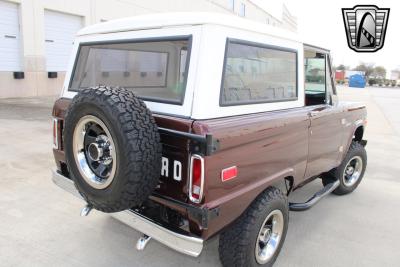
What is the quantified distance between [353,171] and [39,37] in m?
12.4

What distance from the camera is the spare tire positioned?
2160 mm

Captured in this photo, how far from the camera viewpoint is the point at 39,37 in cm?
1335

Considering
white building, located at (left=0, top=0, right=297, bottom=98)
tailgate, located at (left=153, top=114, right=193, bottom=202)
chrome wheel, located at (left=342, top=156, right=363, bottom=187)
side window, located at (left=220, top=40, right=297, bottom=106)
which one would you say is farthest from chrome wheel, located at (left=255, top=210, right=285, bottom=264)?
white building, located at (left=0, top=0, right=297, bottom=98)

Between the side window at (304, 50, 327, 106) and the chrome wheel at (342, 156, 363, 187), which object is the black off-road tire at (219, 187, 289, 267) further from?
the chrome wheel at (342, 156, 363, 187)

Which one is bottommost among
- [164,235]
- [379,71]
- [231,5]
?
[164,235]

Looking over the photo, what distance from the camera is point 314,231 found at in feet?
11.9

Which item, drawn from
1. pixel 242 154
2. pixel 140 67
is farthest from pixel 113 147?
pixel 140 67

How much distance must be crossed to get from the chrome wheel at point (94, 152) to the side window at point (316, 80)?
7.63 ft

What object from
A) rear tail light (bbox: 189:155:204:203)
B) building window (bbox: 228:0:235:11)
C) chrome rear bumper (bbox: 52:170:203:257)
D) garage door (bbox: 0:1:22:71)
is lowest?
chrome rear bumper (bbox: 52:170:203:257)

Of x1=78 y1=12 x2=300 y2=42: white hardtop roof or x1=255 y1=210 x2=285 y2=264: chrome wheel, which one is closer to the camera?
x1=78 y1=12 x2=300 y2=42: white hardtop roof

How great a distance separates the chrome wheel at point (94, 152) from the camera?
235 cm

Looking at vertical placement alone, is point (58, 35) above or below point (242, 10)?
below

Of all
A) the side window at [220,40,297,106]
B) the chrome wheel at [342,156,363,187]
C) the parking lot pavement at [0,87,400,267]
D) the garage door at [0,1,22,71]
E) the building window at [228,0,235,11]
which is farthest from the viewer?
the building window at [228,0,235,11]

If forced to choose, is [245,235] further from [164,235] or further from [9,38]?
[9,38]
